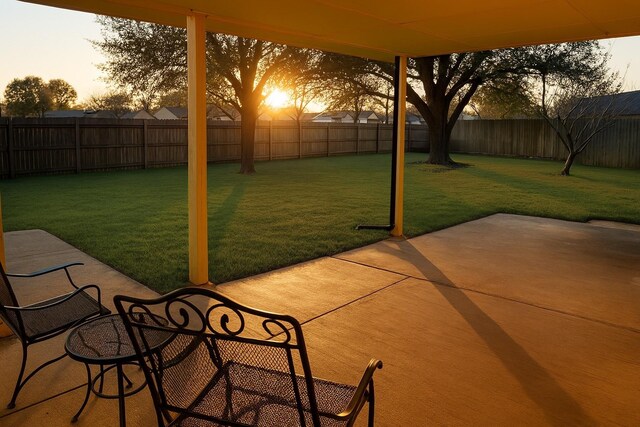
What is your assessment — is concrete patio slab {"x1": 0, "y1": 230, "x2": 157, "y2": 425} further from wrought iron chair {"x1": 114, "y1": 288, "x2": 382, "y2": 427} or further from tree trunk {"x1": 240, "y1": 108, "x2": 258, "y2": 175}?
tree trunk {"x1": 240, "y1": 108, "x2": 258, "y2": 175}

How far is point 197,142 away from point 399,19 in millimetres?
2508

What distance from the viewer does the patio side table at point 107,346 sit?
2.54 meters

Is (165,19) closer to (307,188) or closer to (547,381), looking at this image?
(547,381)

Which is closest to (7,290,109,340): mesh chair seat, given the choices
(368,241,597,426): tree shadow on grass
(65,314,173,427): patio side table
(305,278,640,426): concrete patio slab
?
(65,314,173,427): patio side table

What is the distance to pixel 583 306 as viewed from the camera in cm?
499

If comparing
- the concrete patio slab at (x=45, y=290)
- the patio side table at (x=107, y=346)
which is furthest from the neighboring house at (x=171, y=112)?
the patio side table at (x=107, y=346)

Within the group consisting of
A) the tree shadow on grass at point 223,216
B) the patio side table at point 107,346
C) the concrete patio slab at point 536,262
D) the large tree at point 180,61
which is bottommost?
the concrete patio slab at point 536,262

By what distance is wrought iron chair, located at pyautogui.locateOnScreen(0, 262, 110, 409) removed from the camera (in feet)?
9.86

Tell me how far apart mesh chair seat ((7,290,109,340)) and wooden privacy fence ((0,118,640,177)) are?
14.3 meters

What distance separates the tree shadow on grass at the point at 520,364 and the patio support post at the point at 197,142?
2.60 meters

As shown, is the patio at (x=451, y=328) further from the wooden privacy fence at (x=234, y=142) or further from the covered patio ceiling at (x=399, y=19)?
the wooden privacy fence at (x=234, y=142)

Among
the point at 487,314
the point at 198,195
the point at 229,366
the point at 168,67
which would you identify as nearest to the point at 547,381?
the point at 487,314

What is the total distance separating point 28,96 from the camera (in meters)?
60.5

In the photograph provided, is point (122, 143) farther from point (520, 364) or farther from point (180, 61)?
point (520, 364)
